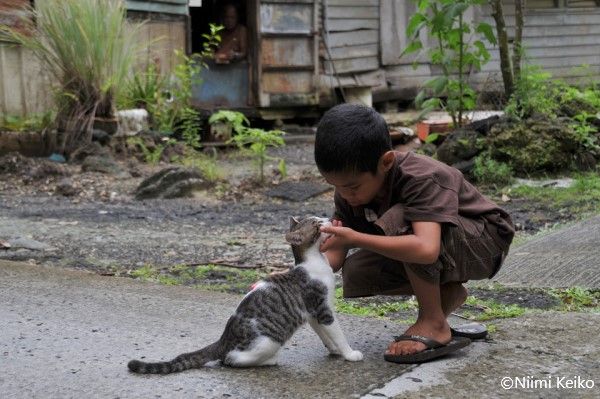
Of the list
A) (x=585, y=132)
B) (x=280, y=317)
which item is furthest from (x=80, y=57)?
(x=280, y=317)

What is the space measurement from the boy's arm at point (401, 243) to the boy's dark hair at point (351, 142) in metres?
0.23

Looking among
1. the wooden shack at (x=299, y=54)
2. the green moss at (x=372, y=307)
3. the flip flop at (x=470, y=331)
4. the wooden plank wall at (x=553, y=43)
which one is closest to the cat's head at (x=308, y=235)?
the flip flop at (x=470, y=331)

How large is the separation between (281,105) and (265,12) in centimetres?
142

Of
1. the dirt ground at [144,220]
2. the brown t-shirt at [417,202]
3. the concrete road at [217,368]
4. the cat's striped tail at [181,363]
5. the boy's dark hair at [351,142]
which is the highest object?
the boy's dark hair at [351,142]

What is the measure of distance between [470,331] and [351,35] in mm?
11602

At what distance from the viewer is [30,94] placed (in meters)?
10.6

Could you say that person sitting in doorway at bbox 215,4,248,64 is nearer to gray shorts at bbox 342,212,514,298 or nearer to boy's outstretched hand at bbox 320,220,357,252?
gray shorts at bbox 342,212,514,298

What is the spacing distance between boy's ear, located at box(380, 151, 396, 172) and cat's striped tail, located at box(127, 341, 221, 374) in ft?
2.79

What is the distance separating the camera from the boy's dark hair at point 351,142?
2.96 meters

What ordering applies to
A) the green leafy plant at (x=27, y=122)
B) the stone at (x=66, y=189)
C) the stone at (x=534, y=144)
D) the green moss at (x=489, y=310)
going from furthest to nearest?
the green leafy plant at (x=27, y=122) → the stone at (x=534, y=144) → the stone at (x=66, y=189) → the green moss at (x=489, y=310)

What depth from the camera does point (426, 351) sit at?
10.0 feet

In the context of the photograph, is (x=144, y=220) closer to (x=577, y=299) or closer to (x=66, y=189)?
(x=66, y=189)

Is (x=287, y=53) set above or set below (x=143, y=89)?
above

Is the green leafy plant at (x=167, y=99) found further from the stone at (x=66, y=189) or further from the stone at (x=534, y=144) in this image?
the stone at (x=534, y=144)
